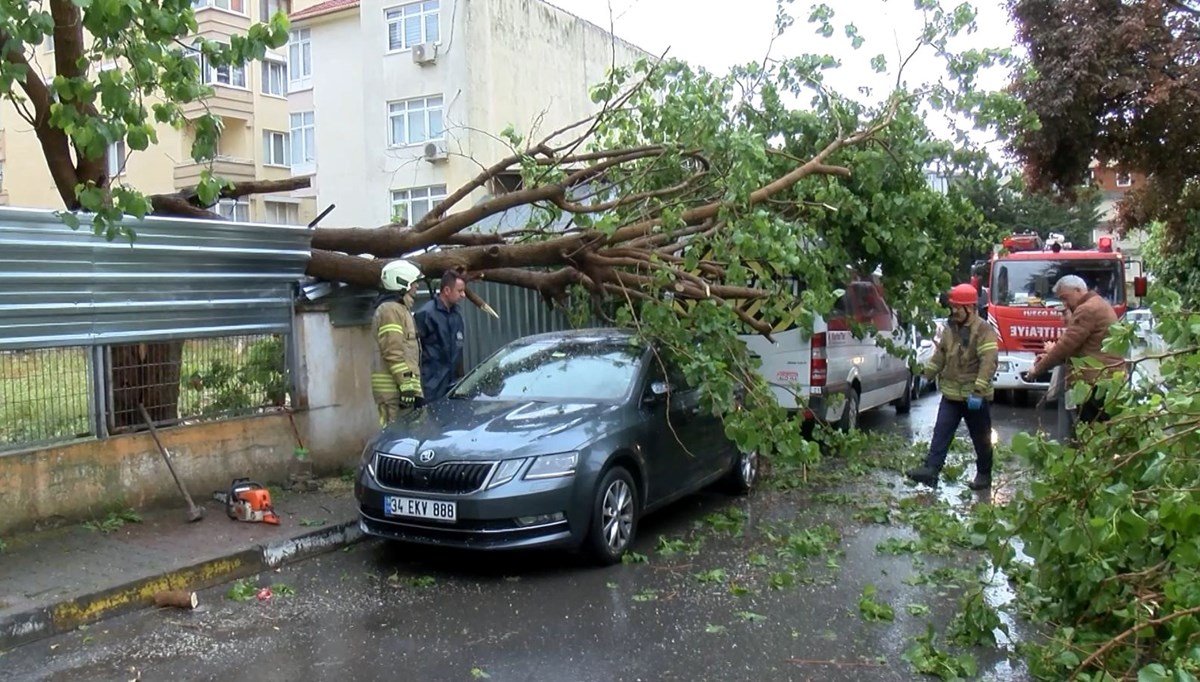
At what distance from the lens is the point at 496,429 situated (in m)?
7.02

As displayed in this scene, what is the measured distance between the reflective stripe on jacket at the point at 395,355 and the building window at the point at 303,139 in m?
29.1

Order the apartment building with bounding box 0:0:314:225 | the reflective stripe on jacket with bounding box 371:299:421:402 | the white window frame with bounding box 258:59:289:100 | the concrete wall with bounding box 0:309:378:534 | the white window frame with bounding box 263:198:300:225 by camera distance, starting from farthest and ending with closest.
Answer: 1. the white window frame with bounding box 258:59:289:100
2. the white window frame with bounding box 263:198:300:225
3. the apartment building with bounding box 0:0:314:225
4. the reflective stripe on jacket with bounding box 371:299:421:402
5. the concrete wall with bounding box 0:309:378:534

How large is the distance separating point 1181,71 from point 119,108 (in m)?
13.8

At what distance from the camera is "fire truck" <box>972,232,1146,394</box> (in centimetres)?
1546

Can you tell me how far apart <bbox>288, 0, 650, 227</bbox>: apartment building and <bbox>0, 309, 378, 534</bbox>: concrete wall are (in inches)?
745

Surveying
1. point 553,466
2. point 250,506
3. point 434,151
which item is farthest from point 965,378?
point 434,151

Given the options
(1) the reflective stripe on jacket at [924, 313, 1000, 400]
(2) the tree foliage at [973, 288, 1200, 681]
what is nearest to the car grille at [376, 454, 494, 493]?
(2) the tree foliage at [973, 288, 1200, 681]

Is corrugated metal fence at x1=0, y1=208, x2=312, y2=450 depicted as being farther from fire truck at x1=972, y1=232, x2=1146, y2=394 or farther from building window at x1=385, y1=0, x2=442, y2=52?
building window at x1=385, y1=0, x2=442, y2=52

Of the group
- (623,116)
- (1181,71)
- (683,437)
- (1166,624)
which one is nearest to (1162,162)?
(1181,71)

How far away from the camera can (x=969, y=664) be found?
4.92m

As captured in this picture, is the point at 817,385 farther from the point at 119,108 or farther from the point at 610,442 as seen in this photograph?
the point at 119,108

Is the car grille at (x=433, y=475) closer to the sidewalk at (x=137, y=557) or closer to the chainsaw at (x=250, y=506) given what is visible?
the sidewalk at (x=137, y=557)

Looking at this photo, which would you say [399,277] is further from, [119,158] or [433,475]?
[119,158]

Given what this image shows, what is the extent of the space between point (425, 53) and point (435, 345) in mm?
23556
